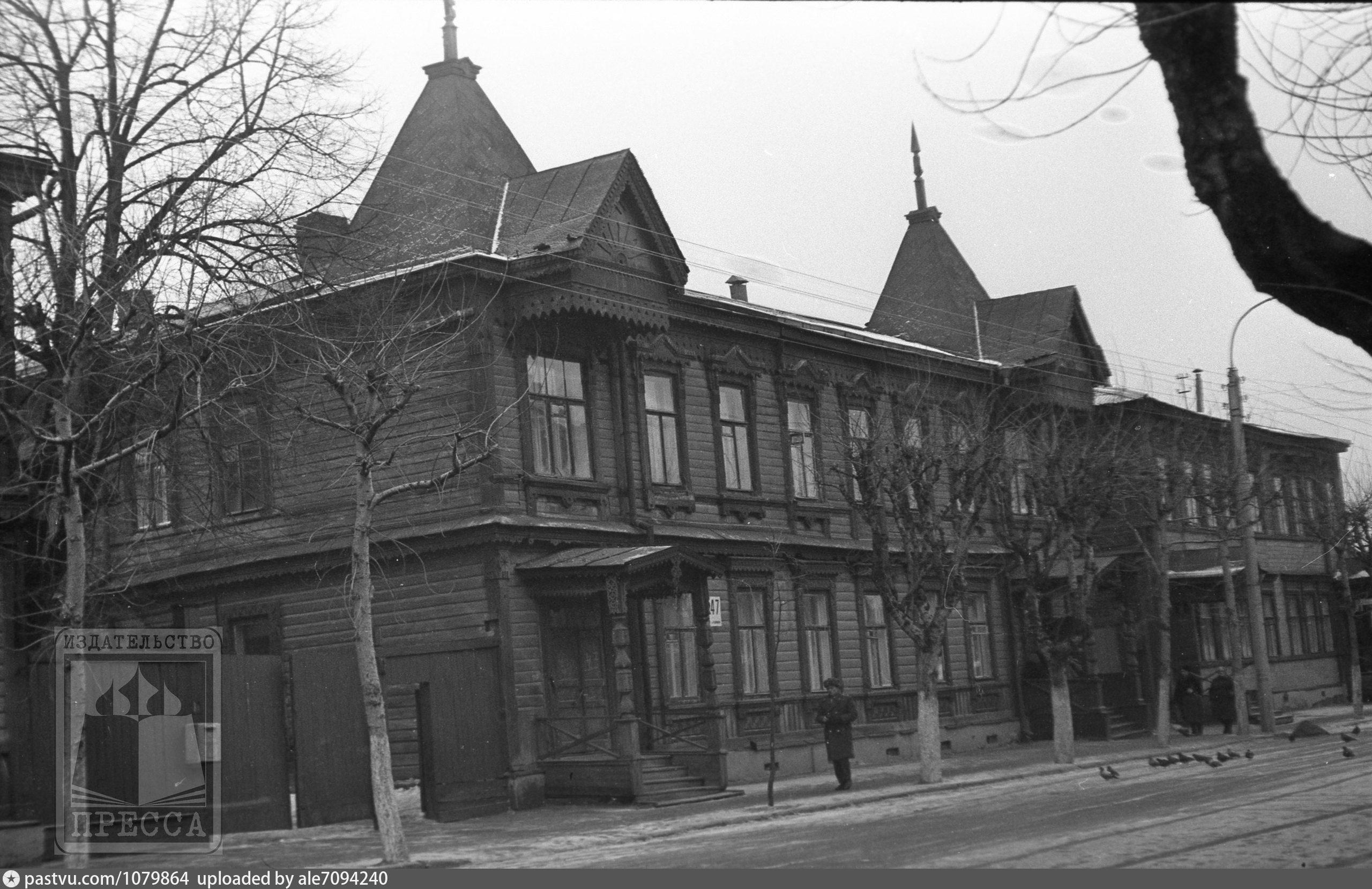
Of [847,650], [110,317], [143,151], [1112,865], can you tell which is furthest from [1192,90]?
[847,650]

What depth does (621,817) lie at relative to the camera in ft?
72.9

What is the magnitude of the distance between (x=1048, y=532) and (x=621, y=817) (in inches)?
483

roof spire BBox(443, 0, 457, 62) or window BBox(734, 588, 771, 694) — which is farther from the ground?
roof spire BBox(443, 0, 457, 62)

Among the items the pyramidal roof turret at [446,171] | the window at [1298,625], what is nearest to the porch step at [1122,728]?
the window at [1298,625]

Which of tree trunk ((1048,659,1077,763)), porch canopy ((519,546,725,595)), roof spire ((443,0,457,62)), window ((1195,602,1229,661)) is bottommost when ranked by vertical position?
tree trunk ((1048,659,1077,763))

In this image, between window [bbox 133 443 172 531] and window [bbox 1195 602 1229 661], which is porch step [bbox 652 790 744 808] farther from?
window [bbox 1195 602 1229 661]

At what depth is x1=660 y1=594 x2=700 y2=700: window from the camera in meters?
28.3

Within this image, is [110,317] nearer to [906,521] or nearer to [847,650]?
[906,521]

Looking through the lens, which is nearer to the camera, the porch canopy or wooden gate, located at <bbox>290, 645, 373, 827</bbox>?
wooden gate, located at <bbox>290, 645, 373, 827</bbox>

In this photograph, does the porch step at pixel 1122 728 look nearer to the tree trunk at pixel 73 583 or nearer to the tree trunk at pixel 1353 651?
the tree trunk at pixel 1353 651

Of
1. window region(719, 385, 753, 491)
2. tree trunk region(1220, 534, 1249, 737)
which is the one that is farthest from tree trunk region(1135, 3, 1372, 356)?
tree trunk region(1220, 534, 1249, 737)

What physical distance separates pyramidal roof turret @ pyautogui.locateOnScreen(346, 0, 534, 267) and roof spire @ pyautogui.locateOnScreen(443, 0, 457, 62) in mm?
14

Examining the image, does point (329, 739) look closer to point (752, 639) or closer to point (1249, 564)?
point (752, 639)

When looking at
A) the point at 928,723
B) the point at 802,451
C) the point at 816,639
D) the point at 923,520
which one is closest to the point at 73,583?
the point at 923,520
